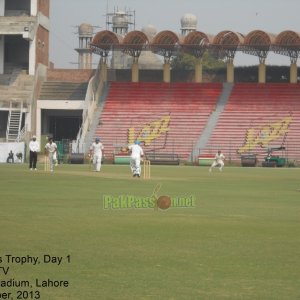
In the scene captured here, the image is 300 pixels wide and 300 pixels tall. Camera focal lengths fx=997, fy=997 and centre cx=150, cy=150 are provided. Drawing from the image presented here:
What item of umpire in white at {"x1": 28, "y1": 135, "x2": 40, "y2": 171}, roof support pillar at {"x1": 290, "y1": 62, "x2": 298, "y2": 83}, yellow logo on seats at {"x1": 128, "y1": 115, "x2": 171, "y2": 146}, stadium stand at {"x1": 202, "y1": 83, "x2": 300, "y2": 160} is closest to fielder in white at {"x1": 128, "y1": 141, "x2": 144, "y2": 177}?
umpire in white at {"x1": 28, "y1": 135, "x2": 40, "y2": 171}

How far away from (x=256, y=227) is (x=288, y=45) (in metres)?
62.1

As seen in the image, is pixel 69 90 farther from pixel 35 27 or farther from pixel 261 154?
pixel 261 154

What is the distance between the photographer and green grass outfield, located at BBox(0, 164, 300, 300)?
38.8 ft

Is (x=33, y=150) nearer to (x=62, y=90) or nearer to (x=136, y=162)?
(x=136, y=162)

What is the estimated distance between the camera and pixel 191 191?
31781 millimetres

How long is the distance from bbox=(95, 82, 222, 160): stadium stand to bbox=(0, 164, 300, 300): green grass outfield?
4858 centimetres

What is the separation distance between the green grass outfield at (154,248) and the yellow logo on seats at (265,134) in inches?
1843

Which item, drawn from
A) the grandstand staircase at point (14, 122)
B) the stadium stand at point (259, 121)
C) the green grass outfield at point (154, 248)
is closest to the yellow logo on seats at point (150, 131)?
the stadium stand at point (259, 121)

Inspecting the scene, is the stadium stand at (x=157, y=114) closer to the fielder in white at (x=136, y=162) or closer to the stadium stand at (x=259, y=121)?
the stadium stand at (x=259, y=121)

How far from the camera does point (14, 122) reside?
8094 centimetres

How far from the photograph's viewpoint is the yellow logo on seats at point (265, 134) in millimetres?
73938

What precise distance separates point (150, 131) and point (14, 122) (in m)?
11.7

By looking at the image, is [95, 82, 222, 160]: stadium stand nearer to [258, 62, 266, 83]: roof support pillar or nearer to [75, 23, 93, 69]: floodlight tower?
[258, 62, 266, 83]: roof support pillar

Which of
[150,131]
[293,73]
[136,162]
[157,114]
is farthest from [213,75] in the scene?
[136,162]
